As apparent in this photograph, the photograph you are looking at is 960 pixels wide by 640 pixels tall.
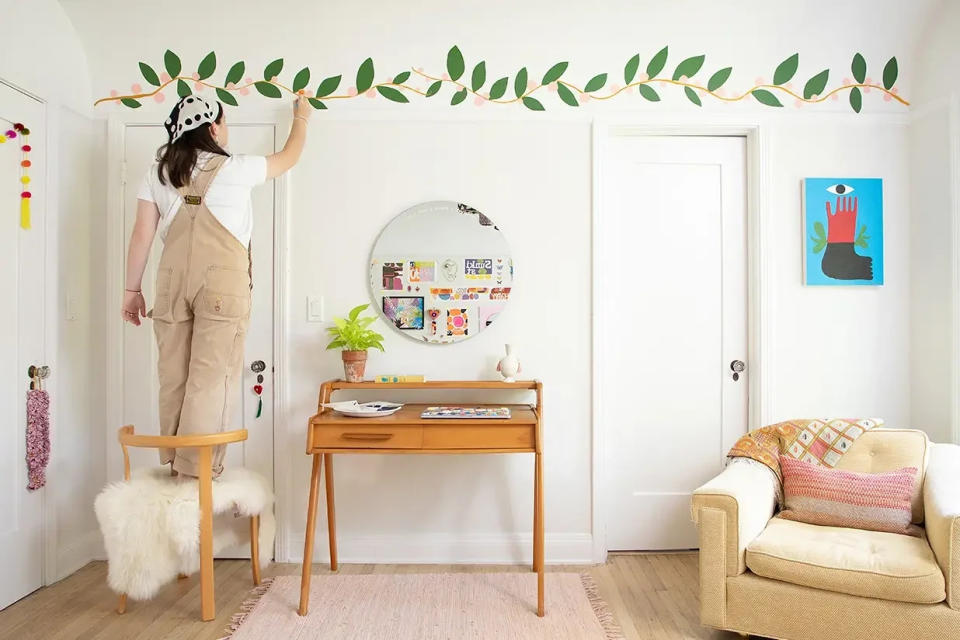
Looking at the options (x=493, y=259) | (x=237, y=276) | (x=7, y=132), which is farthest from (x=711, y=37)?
(x=7, y=132)

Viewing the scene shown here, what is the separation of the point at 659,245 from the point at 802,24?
1.22 metres

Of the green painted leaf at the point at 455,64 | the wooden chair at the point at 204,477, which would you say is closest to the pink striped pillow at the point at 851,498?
the wooden chair at the point at 204,477

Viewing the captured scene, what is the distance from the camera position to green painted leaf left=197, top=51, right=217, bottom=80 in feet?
9.86

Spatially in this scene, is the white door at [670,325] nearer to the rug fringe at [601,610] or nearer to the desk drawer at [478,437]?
the rug fringe at [601,610]

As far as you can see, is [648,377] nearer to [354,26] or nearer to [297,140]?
[297,140]

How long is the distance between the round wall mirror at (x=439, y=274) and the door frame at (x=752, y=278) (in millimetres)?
470

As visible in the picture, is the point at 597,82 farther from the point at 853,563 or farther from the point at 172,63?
the point at 853,563

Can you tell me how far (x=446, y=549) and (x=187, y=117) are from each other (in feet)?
7.10

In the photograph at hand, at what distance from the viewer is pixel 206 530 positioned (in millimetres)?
2332

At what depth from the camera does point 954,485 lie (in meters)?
2.24

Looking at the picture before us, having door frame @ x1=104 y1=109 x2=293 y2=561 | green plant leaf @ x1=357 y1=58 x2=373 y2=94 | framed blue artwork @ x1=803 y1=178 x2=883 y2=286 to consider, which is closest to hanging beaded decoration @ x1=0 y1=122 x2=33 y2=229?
door frame @ x1=104 y1=109 x2=293 y2=561

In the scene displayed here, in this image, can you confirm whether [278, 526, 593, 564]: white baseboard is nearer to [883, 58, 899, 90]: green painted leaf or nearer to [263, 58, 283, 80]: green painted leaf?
[263, 58, 283, 80]: green painted leaf

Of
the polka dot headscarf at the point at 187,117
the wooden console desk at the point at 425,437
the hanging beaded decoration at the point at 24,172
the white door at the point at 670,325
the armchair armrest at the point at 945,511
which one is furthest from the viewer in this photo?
the white door at the point at 670,325

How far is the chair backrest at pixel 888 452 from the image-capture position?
2.46 m
